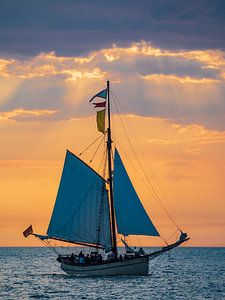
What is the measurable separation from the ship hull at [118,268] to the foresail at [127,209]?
11.2ft

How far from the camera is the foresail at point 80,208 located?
98125 mm

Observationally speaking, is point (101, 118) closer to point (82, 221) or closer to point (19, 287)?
point (82, 221)

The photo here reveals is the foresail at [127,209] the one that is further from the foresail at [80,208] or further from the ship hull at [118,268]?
the ship hull at [118,268]

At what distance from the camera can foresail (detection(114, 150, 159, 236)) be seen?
93.7 meters

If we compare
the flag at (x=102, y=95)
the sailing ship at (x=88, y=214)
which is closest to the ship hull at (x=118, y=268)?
the sailing ship at (x=88, y=214)

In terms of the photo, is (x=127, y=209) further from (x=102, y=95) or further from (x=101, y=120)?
(x=102, y=95)

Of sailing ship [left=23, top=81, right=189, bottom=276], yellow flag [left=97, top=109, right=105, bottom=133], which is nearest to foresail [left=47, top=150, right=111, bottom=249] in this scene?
sailing ship [left=23, top=81, right=189, bottom=276]

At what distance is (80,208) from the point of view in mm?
98500

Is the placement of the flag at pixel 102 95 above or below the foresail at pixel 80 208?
above

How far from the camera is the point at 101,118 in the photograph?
101250 millimetres

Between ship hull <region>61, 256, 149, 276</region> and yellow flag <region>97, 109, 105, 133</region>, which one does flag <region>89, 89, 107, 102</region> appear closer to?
yellow flag <region>97, 109, 105, 133</region>

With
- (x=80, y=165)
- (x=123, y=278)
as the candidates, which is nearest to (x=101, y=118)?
(x=80, y=165)

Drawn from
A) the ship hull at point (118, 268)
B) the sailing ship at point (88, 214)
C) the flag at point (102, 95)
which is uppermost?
the flag at point (102, 95)

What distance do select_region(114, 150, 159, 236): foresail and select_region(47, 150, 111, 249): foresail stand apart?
126 inches
